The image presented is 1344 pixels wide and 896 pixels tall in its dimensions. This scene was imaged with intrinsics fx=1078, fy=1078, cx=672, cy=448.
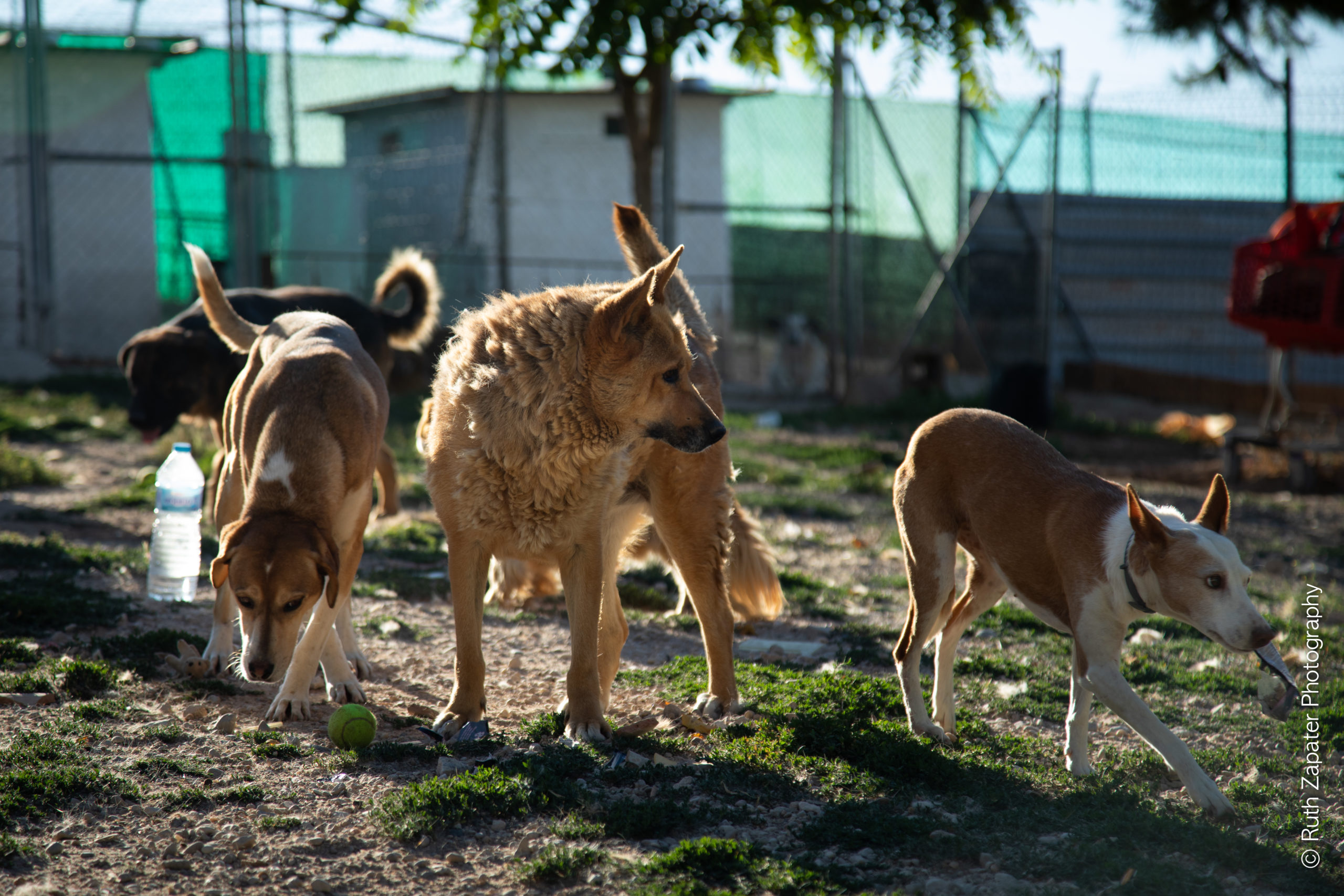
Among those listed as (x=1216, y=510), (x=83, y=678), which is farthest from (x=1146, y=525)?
(x=83, y=678)

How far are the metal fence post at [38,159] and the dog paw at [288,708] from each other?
9.77 meters

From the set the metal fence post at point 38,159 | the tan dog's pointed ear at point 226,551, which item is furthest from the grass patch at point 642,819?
the metal fence post at point 38,159

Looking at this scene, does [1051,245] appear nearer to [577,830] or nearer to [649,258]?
[649,258]

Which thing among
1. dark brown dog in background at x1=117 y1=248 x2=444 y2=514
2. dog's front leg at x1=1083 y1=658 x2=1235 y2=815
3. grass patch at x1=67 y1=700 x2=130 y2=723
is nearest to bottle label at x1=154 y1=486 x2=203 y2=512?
dark brown dog in background at x1=117 y1=248 x2=444 y2=514

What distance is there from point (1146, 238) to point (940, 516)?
12.5m

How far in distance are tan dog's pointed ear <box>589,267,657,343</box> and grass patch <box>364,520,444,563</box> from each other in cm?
313

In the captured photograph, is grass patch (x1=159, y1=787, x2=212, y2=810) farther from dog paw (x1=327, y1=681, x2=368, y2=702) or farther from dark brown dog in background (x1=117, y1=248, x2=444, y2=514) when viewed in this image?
dark brown dog in background (x1=117, y1=248, x2=444, y2=514)

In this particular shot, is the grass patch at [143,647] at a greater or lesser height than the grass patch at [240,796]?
greater

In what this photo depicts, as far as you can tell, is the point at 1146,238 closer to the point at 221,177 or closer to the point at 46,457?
the point at 221,177

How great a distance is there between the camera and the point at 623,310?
3738 millimetres

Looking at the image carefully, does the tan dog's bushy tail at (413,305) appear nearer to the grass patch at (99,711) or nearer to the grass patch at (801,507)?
the grass patch at (801,507)

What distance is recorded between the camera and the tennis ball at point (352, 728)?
11.7ft

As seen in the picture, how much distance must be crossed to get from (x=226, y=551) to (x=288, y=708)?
698 mm

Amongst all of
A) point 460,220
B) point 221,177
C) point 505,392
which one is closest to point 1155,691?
point 505,392
